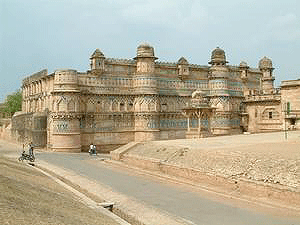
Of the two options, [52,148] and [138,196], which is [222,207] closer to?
[138,196]

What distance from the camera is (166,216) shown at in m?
12.9

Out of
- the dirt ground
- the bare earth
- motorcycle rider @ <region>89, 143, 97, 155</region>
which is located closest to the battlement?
motorcycle rider @ <region>89, 143, 97, 155</region>

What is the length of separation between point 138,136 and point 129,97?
3.98 metres

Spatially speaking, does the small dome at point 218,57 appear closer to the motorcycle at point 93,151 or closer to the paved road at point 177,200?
the motorcycle at point 93,151

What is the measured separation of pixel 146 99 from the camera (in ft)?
127

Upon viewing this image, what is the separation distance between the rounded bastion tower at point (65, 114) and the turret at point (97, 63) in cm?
234

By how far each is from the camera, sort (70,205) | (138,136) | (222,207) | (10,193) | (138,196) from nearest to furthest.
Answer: (10,193) → (70,205) → (222,207) → (138,196) → (138,136)

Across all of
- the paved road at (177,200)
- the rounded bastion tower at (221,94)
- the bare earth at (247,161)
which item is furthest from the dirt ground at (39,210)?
the rounded bastion tower at (221,94)

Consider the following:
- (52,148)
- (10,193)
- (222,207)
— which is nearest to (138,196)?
(222,207)

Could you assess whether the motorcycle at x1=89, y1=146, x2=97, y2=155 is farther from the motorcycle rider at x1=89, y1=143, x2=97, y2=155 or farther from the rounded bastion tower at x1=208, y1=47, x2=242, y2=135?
the rounded bastion tower at x1=208, y1=47, x2=242, y2=135

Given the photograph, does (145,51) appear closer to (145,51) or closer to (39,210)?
(145,51)

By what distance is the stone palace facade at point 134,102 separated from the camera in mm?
35688

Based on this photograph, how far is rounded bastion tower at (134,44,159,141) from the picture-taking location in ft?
127

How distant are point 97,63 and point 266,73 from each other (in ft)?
84.6
